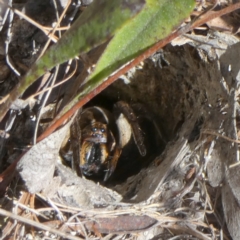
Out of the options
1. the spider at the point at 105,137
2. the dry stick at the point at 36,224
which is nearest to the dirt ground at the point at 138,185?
the dry stick at the point at 36,224

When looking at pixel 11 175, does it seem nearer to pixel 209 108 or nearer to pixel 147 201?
pixel 147 201

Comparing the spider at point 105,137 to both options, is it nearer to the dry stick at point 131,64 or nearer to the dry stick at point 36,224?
the dry stick at point 36,224

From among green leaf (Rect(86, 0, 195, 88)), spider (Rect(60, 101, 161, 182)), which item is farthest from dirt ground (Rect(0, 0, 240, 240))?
spider (Rect(60, 101, 161, 182))

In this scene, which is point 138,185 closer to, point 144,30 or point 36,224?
point 36,224

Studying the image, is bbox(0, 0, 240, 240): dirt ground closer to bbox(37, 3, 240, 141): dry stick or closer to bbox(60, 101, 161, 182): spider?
bbox(37, 3, 240, 141): dry stick

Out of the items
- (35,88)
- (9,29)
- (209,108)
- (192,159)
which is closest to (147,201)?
(192,159)
